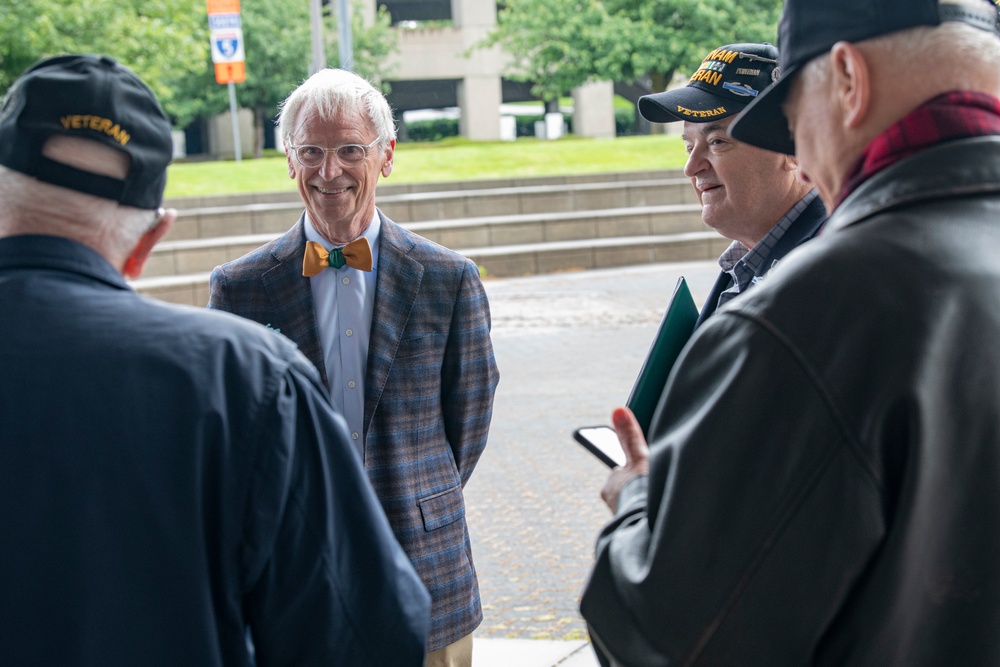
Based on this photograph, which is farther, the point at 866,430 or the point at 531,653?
the point at 531,653

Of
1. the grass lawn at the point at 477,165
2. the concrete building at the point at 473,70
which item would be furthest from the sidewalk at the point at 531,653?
the concrete building at the point at 473,70

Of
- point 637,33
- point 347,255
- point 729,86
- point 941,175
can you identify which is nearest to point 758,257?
point 729,86

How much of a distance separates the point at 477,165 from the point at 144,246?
60.3 ft

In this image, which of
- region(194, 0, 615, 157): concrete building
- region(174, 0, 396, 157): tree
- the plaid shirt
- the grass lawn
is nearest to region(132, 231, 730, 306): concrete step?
the grass lawn

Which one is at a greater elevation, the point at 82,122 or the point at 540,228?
the point at 82,122

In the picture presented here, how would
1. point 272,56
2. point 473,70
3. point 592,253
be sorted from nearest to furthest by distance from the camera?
point 592,253
point 272,56
point 473,70

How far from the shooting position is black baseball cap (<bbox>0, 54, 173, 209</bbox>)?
1609 mm

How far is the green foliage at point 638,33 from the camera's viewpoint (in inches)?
994

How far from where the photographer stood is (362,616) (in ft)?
5.57

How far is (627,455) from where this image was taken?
5.63 ft

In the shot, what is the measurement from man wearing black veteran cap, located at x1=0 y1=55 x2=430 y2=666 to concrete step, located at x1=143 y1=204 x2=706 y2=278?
41.6 ft

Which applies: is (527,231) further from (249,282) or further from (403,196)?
(249,282)

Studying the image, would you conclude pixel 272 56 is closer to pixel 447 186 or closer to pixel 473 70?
pixel 473 70

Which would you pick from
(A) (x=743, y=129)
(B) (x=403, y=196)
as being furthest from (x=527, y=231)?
(A) (x=743, y=129)
